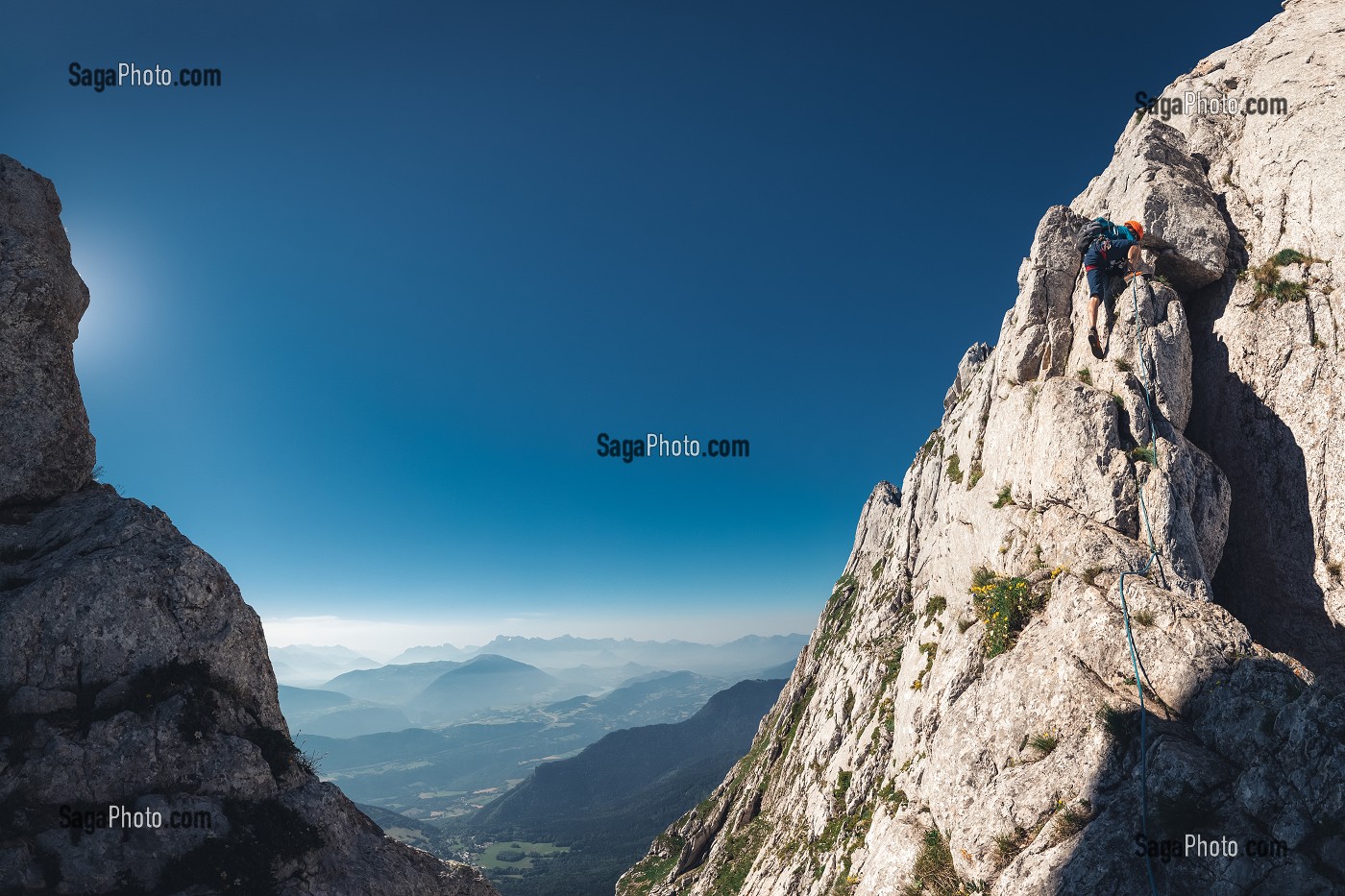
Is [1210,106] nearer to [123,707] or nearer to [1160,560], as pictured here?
[1160,560]

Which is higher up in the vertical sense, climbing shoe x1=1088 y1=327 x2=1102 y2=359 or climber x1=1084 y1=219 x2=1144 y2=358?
climber x1=1084 y1=219 x2=1144 y2=358

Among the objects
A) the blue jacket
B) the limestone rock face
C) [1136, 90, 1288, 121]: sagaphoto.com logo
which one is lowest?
the limestone rock face

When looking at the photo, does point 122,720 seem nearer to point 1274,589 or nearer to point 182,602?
point 182,602

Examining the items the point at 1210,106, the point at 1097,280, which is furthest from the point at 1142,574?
the point at 1210,106

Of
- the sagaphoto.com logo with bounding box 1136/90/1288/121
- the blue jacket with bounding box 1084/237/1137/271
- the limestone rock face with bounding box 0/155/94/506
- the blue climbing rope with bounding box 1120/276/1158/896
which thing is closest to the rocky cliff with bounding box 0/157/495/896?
the limestone rock face with bounding box 0/155/94/506

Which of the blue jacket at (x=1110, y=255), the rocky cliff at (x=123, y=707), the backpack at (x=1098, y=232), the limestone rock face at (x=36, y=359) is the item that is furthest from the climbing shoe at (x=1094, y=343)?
the limestone rock face at (x=36, y=359)

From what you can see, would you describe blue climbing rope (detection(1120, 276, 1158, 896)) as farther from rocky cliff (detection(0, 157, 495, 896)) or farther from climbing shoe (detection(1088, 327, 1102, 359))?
rocky cliff (detection(0, 157, 495, 896))

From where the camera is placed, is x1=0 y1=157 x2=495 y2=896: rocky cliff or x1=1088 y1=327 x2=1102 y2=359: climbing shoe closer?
x1=0 y1=157 x2=495 y2=896: rocky cliff
